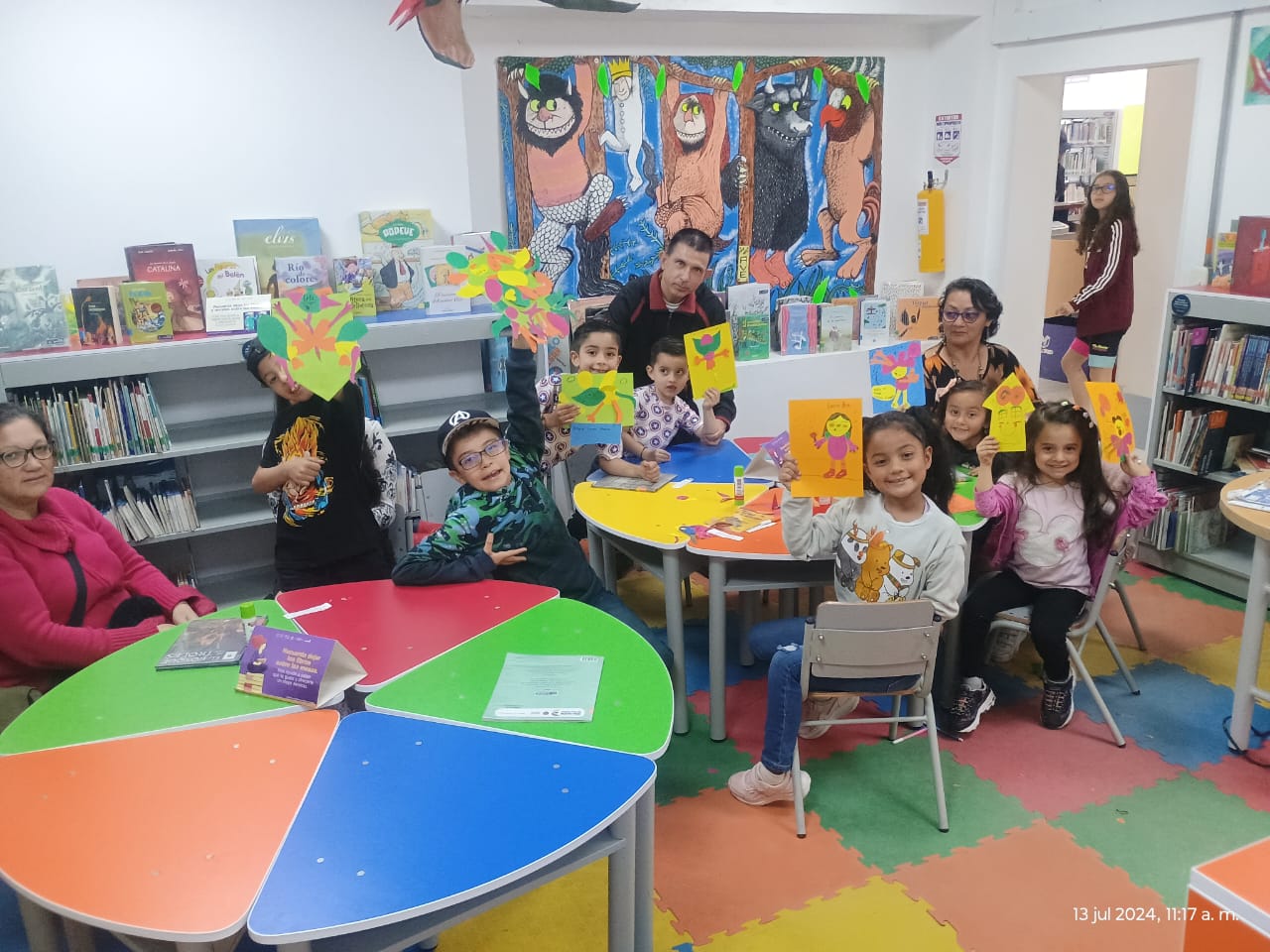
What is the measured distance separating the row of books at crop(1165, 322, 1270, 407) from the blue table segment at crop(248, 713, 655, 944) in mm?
3584

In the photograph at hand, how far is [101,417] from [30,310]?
0.45 m

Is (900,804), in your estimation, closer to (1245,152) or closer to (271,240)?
(271,240)

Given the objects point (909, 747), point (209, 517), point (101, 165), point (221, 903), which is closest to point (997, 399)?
point (909, 747)

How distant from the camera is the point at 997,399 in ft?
9.68

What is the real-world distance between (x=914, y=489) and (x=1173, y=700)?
1468mm

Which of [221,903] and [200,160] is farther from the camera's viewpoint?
[200,160]

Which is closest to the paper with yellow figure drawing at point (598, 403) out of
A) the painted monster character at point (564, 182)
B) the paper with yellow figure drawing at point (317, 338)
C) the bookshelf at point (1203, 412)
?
the paper with yellow figure drawing at point (317, 338)

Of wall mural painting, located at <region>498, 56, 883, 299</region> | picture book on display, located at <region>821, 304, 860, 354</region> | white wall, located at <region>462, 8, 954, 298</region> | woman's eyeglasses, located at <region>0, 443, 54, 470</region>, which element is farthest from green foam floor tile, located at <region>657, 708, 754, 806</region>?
picture book on display, located at <region>821, 304, 860, 354</region>

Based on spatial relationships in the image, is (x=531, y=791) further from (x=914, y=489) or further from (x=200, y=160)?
(x=200, y=160)

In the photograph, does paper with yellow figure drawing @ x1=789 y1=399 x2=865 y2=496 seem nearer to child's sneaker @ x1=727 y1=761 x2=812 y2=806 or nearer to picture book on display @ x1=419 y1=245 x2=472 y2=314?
child's sneaker @ x1=727 y1=761 x2=812 y2=806

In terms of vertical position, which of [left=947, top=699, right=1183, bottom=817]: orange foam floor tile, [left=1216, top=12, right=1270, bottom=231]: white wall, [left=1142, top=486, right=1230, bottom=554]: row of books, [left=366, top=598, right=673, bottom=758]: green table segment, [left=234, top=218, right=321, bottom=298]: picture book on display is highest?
[left=1216, top=12, right=1270, bottom=231]: white wall

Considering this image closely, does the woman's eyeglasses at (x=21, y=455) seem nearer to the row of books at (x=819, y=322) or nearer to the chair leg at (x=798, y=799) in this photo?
the chair leg at (x=798, y=799)

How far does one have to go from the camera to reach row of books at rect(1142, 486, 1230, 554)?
4371mm

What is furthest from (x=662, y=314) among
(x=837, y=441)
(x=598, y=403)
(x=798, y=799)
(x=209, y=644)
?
(x=209, y=644)
